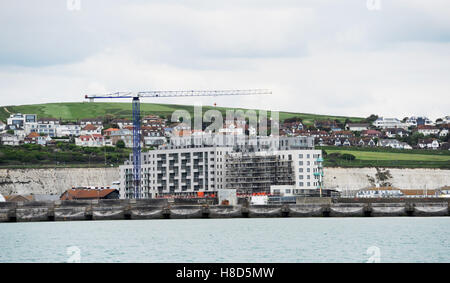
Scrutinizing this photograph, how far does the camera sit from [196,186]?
139750 millimetres

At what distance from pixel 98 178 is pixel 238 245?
5152 inches

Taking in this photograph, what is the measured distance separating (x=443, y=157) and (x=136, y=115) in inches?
3241

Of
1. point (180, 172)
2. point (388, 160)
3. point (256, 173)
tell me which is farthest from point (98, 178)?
point (388, 160)

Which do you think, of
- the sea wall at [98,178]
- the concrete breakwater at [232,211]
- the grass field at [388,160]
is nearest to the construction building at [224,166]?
the sea wall at [98,178]

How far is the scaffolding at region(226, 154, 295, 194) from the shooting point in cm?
13012

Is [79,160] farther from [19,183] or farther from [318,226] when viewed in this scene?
[318,226]

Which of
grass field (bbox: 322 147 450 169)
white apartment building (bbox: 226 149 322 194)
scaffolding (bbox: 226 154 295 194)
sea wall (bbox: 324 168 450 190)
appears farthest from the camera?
grass field (bbox: 322 147 450 169)

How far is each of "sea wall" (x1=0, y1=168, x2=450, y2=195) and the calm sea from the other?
10270cm

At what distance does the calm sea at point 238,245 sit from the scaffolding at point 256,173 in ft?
207

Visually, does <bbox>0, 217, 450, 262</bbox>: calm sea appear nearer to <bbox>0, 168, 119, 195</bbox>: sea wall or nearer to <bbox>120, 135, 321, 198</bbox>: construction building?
<bbox>120, 135, 321, 198</bbox>: construction building

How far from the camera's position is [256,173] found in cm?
13438

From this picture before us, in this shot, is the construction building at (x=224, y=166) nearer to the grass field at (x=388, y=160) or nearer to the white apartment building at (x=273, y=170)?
the white apartment building at (x=273, y=170)

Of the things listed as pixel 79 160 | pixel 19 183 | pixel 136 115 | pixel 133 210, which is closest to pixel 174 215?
pixel 133 210

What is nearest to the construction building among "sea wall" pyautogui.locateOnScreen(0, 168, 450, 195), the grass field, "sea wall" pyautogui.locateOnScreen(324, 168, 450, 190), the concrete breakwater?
"sea wall" pyautogui.locateOnScreen(0, 168, 450, 195)
